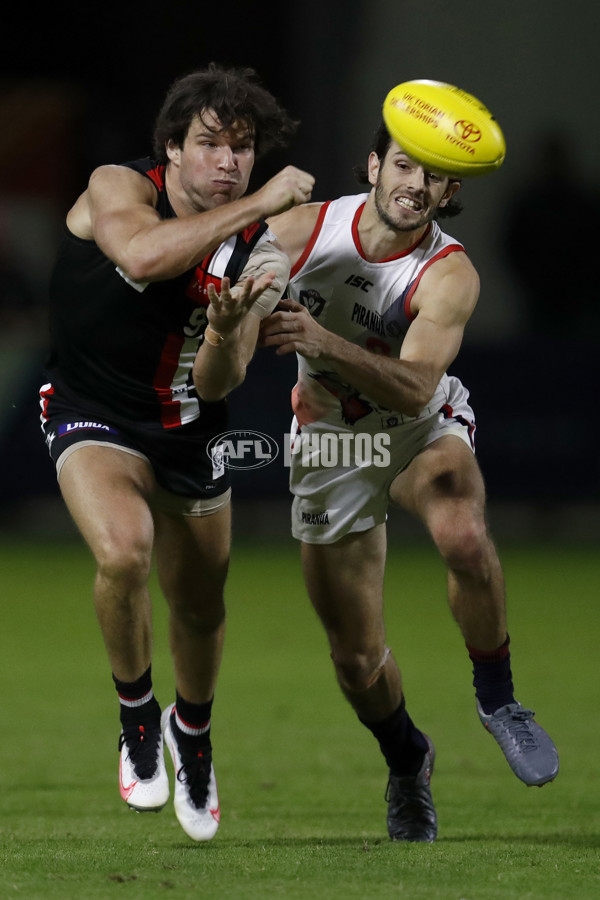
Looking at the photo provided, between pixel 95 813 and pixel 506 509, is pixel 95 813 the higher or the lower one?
the higher one

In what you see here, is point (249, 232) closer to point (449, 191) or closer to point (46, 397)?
point (449, 191)

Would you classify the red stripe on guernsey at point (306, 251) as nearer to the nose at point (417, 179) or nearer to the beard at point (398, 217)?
the beard at point (398, 217)

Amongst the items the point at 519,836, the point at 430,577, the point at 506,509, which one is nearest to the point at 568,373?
the point at 506,509

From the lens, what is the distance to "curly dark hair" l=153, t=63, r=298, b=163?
18.7 ft

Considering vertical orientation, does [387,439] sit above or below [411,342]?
below

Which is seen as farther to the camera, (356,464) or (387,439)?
(356,464)

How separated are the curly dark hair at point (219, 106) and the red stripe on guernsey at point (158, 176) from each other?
0.08 meters

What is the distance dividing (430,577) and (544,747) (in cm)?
808

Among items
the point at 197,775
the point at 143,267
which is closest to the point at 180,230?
the point at 143,267

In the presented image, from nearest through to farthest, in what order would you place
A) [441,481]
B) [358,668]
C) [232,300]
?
1. [232,300]
2. [441,481]
3. [358,668]

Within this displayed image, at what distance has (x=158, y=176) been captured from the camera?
575 cm

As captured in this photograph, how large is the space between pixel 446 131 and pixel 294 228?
33.1 inches

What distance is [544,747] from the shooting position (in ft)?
18.6

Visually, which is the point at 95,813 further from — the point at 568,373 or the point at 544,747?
the point at 568,373
